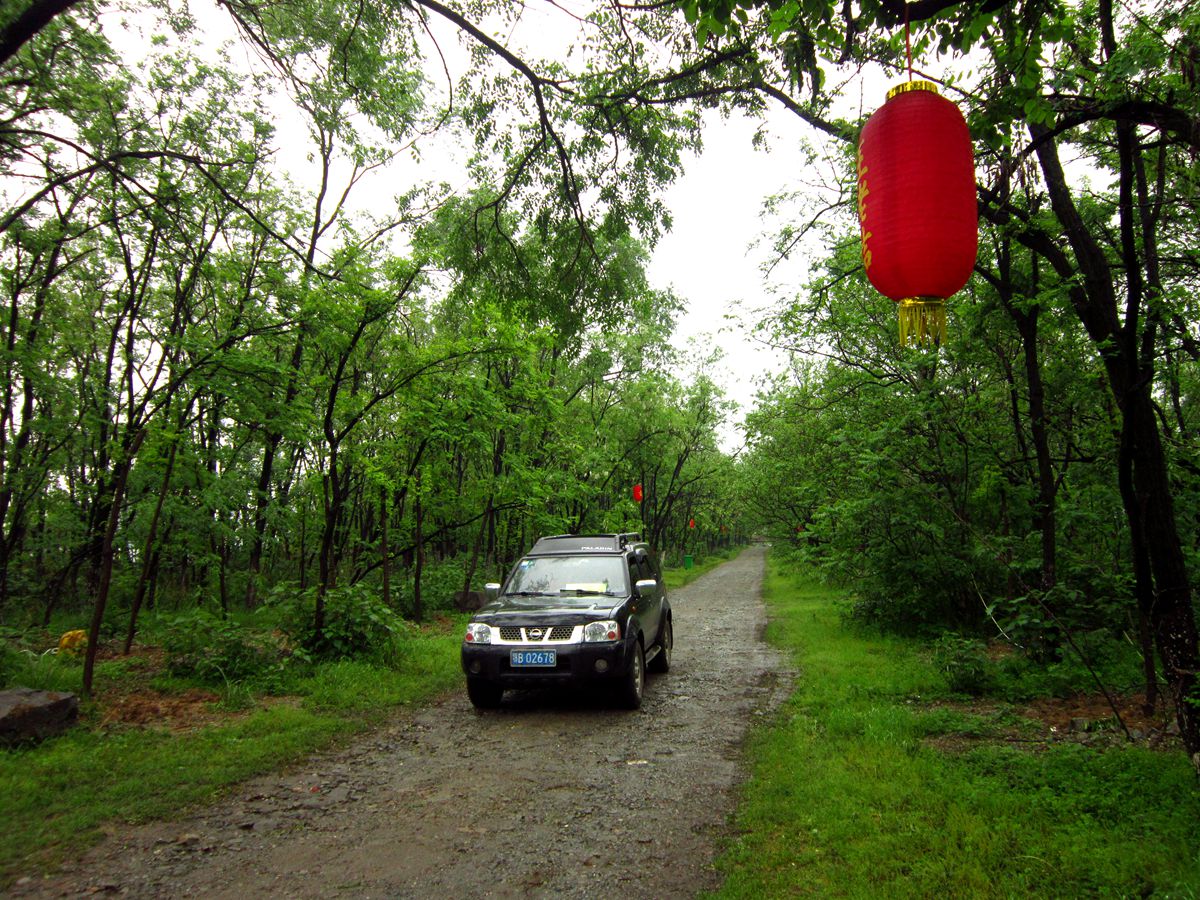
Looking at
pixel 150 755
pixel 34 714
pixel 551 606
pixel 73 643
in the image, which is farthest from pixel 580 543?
pixel 73 643

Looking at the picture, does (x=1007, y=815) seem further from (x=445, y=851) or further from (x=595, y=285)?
(x=595, y=285)

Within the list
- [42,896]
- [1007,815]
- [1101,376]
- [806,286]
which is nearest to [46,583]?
[42,896]

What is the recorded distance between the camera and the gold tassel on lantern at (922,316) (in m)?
3.62

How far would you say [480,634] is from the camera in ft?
23.9

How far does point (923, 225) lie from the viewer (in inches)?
141

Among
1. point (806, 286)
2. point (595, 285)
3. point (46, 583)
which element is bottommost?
point (46, 583)

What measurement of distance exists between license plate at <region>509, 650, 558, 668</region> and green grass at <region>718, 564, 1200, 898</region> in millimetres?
2104

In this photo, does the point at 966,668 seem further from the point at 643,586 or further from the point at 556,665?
the point at 556,665

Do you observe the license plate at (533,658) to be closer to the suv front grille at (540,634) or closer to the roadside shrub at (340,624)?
the suv front grille at (540,634)

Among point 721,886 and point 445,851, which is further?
point 445,851

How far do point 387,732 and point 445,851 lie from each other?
117 inches

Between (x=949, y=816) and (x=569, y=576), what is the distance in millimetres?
5141

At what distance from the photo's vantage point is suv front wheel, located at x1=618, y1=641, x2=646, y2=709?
729 cm

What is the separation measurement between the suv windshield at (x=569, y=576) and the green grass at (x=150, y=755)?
1703 mm
